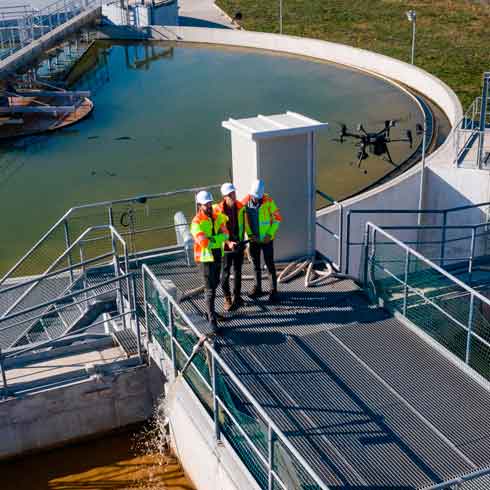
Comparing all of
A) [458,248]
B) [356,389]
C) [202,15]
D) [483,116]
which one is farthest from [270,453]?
[202,15]

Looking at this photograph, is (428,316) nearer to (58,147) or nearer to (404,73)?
(58,147)

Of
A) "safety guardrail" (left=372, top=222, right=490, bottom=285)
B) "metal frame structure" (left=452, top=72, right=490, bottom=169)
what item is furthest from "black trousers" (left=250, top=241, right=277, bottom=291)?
"metal frame structure" (left=452, top=72, right=490, bottom=169)

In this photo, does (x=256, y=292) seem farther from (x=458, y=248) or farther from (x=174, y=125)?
(x=174, y=125)

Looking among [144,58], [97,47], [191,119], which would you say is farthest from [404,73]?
[97,47]

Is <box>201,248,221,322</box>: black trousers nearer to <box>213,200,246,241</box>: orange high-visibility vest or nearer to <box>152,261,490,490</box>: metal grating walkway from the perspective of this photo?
<box>152,261,490,490</box>: metal grating walkway

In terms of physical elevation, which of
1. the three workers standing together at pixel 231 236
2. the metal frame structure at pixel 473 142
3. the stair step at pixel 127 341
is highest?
the three workers standing together at pixel 231 236

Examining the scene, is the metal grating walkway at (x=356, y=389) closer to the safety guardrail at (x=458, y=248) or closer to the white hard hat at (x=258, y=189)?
the white hard hat at (x=258, y=189)

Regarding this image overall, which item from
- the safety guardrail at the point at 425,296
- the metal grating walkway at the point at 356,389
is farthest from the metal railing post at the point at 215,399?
the safety guardrail at the point at 425,296
